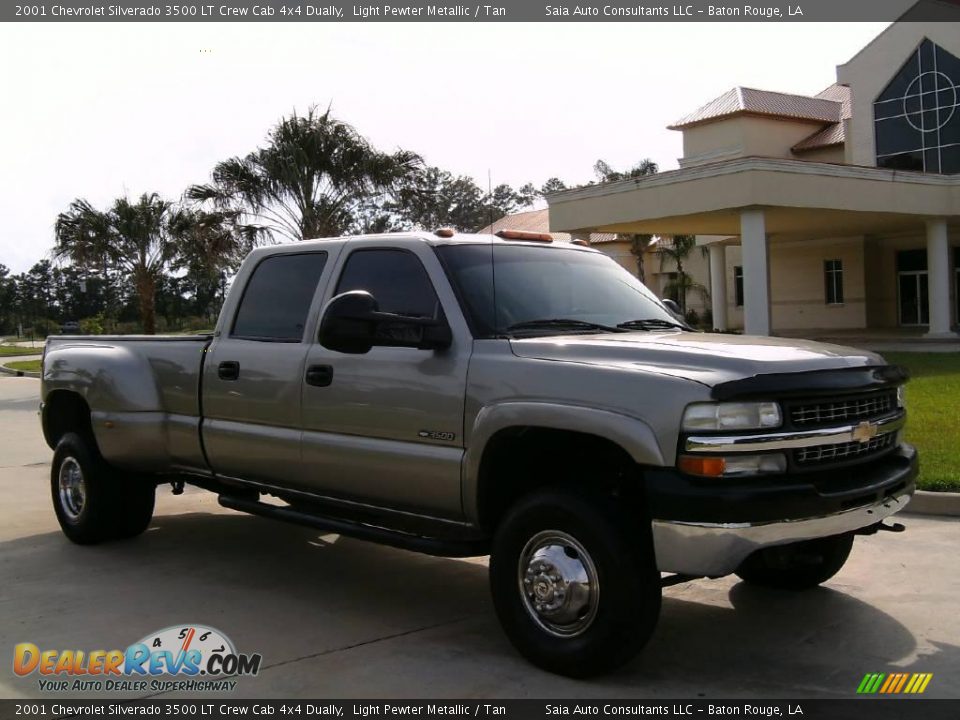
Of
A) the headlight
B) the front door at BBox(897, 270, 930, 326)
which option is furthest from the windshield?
the front door at BBox(897, 270, 930, 326)

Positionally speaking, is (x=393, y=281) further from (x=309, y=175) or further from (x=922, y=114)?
(x=922, y=114)

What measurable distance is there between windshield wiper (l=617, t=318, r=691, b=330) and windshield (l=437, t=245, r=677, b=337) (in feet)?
0.08

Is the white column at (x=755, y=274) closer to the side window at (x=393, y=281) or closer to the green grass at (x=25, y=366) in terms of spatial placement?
the side window at (x=393, y=281)

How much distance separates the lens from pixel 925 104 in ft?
105

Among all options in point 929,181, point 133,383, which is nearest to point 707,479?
point 133,383

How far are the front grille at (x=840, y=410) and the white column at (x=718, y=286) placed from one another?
3267cm

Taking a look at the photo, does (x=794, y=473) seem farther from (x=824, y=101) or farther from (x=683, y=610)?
(x=824, y=101)

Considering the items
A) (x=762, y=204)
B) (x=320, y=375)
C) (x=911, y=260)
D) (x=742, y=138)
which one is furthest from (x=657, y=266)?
(x=320, y=375)

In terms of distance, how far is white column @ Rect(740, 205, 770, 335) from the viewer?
24594 mm

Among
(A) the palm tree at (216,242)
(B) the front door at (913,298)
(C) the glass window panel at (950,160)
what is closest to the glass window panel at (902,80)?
(C) the glass window panel at (950,160)

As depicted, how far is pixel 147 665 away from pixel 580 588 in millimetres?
2080

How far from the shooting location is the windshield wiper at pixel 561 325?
4.99 m

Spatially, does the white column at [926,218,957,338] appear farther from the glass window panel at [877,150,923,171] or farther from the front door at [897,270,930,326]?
the front door at [897,270,930,326]

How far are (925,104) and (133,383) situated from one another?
31388 millimetres
